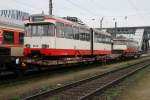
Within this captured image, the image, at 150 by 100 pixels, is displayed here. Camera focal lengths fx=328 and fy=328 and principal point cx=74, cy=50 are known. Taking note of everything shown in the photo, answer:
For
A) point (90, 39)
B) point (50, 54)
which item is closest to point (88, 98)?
point (50, 54)

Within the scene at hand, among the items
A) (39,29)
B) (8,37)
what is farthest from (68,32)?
(8,37)

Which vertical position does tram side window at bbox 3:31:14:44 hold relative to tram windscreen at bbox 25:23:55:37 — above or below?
below

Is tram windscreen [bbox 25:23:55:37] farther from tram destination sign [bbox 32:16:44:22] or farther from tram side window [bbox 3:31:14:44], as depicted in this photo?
tram side window [bbox 3:31:14:44]

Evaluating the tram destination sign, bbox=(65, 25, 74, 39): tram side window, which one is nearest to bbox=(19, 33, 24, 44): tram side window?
the tram destination sign

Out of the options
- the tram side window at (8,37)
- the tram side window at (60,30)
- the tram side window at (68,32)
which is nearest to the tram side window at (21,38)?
the tram side window at (8,37)

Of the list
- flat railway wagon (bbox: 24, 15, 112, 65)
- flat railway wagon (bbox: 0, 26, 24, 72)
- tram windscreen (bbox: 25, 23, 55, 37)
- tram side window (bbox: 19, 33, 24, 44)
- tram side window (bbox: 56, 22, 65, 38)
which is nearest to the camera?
flat railway wagon (bbox: 0, 26, 24, 72)

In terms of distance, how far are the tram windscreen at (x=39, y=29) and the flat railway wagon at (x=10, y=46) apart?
44cm

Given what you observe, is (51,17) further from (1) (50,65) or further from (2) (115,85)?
(2) (115,85)

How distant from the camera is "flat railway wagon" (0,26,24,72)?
16.3m

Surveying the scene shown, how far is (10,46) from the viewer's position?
736 inches

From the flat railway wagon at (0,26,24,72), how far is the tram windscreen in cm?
44

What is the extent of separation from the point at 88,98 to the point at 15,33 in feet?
31.4

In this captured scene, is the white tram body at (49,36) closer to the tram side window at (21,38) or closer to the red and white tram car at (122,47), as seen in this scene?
the tram side window at (21,38)

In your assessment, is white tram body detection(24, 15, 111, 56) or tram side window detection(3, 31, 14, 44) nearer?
tram side window detection(3, 31, 14, 44)
